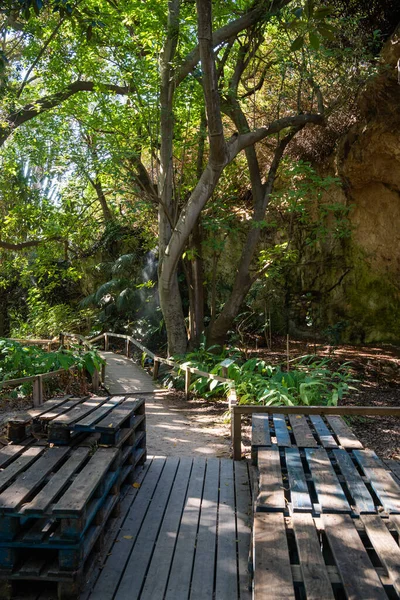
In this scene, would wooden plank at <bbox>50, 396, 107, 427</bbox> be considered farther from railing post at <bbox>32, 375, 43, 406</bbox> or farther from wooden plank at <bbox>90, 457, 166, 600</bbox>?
railing post at <bbox>32, 375, 43, 406</bbox>

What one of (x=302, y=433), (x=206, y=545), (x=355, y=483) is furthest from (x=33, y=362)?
(x=355, y=483)

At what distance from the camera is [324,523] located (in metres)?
3.08

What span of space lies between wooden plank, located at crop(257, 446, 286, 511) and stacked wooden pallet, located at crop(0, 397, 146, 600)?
105 centimetres

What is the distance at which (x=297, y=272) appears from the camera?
630 inches

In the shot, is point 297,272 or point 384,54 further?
point 297,272

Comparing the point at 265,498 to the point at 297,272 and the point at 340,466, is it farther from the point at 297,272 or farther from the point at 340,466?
the point at 297,272

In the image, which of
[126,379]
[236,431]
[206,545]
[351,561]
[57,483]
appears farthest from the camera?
[126,379]

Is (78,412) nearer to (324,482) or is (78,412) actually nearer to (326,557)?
(324,482)

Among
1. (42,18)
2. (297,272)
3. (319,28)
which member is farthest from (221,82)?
(319,28)

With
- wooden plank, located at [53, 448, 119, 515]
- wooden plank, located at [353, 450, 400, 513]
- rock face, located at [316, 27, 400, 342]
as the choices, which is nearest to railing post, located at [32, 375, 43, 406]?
wooden plank, located at [53, 448, 119, 515]

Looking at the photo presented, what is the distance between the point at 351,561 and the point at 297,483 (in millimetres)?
1023

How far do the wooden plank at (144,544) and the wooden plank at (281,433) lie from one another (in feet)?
3.41

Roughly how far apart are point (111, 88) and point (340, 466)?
1116 centimetres

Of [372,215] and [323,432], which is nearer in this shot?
[323,432]
